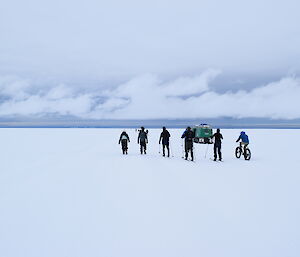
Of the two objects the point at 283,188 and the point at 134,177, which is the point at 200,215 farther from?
the point at 134,177

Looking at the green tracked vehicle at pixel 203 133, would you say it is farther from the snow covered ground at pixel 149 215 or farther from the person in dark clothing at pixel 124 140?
the snow covered ground at pixel 149 215

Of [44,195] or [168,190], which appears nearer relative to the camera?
[44,195]

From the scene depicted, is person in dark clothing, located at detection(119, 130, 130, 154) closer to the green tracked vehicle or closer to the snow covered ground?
the snow covered ground

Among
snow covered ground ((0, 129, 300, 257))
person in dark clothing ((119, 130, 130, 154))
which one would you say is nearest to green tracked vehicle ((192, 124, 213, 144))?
person in dark clothing ((119, 130, 130, 154))

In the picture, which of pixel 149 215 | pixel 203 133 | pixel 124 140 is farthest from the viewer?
pixel 203 133

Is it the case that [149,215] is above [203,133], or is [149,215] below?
below

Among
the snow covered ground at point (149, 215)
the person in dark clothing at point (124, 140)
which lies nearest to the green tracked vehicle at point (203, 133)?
the person in dark clothing at point (124, 140)

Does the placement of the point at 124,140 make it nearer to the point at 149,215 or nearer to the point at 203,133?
the point at 149,215

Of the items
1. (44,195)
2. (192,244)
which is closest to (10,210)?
(44,195)

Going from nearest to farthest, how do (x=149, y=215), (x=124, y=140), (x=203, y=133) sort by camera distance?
(x=149, y=215)
(x=124, y=140)
(x=203, y=133)

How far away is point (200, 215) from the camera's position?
21.2ft

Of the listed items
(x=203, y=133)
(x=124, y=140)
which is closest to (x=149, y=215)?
(x=124, y=140)

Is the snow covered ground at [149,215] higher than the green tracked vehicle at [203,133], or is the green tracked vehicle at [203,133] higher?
the green tracked vehicle at [203,133]

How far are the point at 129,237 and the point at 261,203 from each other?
3859 millimetres
